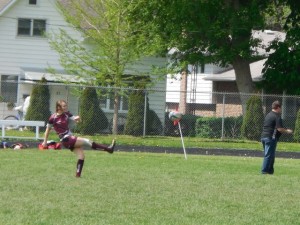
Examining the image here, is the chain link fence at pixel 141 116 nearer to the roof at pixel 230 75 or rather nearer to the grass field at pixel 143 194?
the roof at pixel 230 75

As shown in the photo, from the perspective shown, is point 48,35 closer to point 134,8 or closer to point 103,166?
point 134,8

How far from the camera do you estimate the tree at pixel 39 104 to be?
133ft

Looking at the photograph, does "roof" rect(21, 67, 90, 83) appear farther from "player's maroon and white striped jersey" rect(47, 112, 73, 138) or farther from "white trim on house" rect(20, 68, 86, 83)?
"player's maroon and white striped jersey" rect(47, 112, 73, 138)

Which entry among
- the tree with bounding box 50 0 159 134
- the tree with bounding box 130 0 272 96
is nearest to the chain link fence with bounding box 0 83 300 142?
the tree with bounding box 50 0 159 134

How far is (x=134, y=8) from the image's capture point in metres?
42.9

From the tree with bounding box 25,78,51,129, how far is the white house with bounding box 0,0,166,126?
6.82 m

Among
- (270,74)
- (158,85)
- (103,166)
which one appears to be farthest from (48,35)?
(103,166)

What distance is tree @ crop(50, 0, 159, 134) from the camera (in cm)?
4275

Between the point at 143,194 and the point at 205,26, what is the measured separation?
27835 mm

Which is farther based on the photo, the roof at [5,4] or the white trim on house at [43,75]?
the roof at [5,4]

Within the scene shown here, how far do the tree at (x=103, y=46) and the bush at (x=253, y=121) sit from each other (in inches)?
223

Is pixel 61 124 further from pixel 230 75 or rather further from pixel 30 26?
pixel 230 75

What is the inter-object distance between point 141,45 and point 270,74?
680cm

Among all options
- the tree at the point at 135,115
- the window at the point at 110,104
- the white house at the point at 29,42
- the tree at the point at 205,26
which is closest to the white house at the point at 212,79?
the window at the point at 110,104
